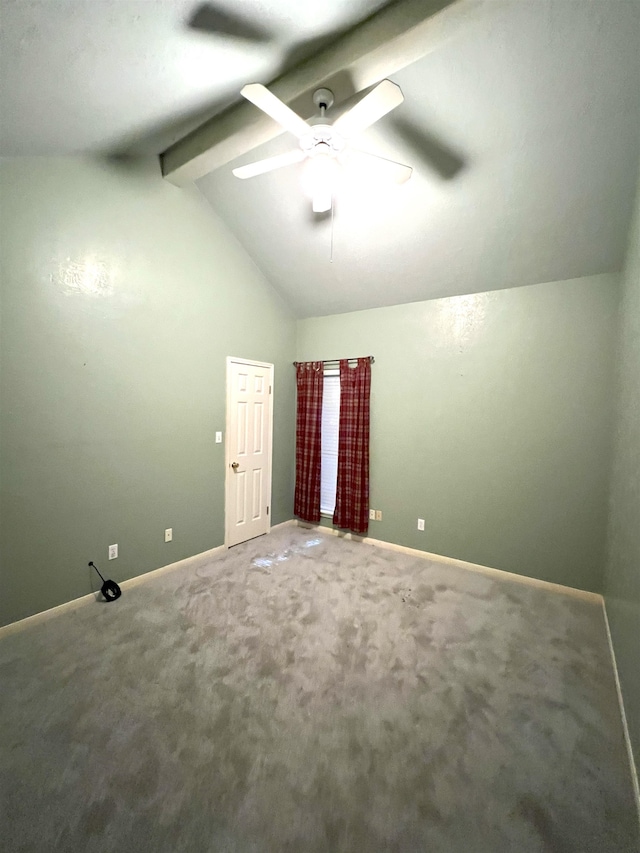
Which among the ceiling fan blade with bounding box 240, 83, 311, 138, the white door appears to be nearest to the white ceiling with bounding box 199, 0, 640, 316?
the ceiling fan blade with bounding box 240, 83, 311, 138

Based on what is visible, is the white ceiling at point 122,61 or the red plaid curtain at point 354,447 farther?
the red plaid curtain at point 354,447

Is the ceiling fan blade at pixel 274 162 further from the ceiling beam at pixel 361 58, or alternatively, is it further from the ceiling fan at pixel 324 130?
the ceiling beam at pixel 361 58

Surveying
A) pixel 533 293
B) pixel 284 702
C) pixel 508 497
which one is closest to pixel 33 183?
pixel 284 702

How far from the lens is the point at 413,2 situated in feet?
5.25

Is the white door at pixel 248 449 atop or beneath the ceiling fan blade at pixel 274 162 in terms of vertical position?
beneath

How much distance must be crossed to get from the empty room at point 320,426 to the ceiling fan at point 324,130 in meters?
0.02

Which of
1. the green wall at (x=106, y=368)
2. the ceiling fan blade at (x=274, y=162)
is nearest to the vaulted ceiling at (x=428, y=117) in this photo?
the green wall at (x=106, y=368)

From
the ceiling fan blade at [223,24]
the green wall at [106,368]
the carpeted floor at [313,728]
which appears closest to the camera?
the carpeted floor at [313,728]

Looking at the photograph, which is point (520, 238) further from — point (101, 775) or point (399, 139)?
point (101, 775)

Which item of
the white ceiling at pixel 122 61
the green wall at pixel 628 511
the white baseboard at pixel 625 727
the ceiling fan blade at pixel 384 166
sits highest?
the white ceiling at pixel 122 61

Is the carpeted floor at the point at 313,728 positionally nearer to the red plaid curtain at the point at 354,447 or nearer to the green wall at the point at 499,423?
the green wall at the point at 499,423

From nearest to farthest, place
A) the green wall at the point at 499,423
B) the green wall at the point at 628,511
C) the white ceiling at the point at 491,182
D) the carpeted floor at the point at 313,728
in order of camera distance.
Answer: the carpeted floor at the point at 313,728 → the green wall at the point at 628,511 → the white ceiling at the point at 491,182 → the green wall at the point at 499,423

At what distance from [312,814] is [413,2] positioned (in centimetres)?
337

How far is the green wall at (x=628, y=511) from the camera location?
1597 mm
